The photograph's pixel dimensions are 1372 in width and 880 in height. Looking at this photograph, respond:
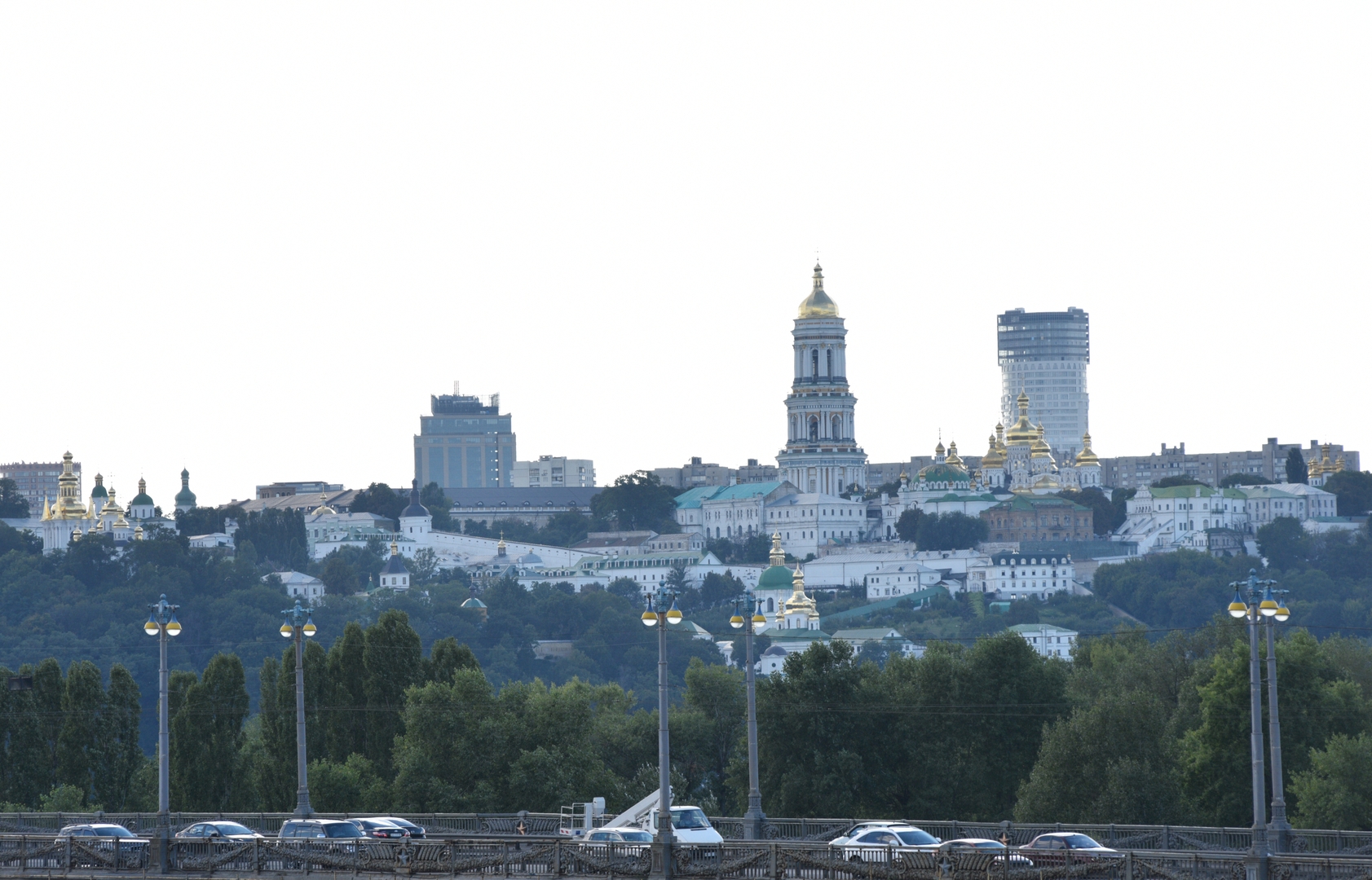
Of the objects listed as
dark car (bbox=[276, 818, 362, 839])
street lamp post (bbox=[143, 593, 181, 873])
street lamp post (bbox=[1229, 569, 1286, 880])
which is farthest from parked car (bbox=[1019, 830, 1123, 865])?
street lamp post (bbox=[143, 593, 181, 873])

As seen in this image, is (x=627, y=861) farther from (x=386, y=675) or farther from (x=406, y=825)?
(x=386, y=675)

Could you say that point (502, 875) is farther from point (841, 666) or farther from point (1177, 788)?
point (841, 666)

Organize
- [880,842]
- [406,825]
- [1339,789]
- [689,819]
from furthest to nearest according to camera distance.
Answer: [1339,789] → [406,825] → [689,819] → [880,842]

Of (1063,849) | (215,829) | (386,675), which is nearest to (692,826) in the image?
(215,829)

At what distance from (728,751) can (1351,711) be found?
70.8 ft

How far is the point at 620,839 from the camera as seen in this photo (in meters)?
50.1

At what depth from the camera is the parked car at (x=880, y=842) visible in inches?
1751

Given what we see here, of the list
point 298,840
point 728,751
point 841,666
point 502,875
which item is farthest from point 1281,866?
→ point 728,751

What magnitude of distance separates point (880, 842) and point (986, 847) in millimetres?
3642

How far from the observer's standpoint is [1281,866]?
41250mm

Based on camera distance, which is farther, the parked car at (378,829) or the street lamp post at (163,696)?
the parked car at (378,829)

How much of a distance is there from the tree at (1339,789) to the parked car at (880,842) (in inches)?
539

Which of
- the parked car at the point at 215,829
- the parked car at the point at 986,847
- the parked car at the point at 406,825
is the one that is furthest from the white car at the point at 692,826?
the parked car at the point at 215,829

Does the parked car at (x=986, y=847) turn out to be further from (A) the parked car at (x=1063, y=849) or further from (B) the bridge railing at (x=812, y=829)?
(B) the bridge railing at (x=812, y=829)
